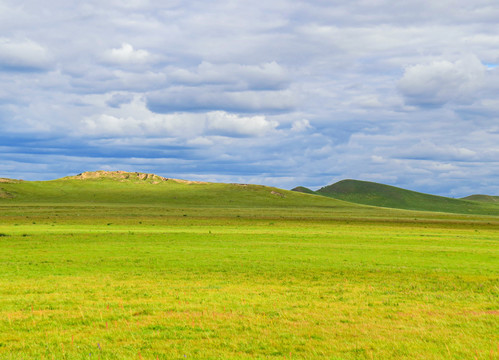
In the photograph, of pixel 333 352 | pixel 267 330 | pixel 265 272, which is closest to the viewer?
pixel 333 352

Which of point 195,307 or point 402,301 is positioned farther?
point 402,301

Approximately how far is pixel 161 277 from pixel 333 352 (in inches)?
618

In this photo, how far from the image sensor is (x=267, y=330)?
14273 mm

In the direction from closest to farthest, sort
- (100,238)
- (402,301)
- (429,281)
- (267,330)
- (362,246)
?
1. (267,330)
2. (402,301)
3. (429,281)
4. (362,246)
5. (100,238)

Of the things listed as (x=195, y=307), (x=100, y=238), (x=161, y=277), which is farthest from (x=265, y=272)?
(x=100, y=238)

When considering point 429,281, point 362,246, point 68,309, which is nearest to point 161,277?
point 68,309

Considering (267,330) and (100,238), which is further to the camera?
(100,238)

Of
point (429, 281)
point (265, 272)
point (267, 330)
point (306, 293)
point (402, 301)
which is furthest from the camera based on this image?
point (265, 272)

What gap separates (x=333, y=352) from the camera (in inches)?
480

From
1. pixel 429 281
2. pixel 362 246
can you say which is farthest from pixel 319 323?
pixel 362 246

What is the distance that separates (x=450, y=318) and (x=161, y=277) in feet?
51.8

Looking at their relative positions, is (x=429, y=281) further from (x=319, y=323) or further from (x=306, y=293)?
(x=319, y=323)

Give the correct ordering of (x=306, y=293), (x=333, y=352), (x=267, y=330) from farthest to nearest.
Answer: (x=306, y=293) → (x=267, y=330) → (x=333, y=352)

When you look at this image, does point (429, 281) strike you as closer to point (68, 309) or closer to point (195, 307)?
point (195, 307)
